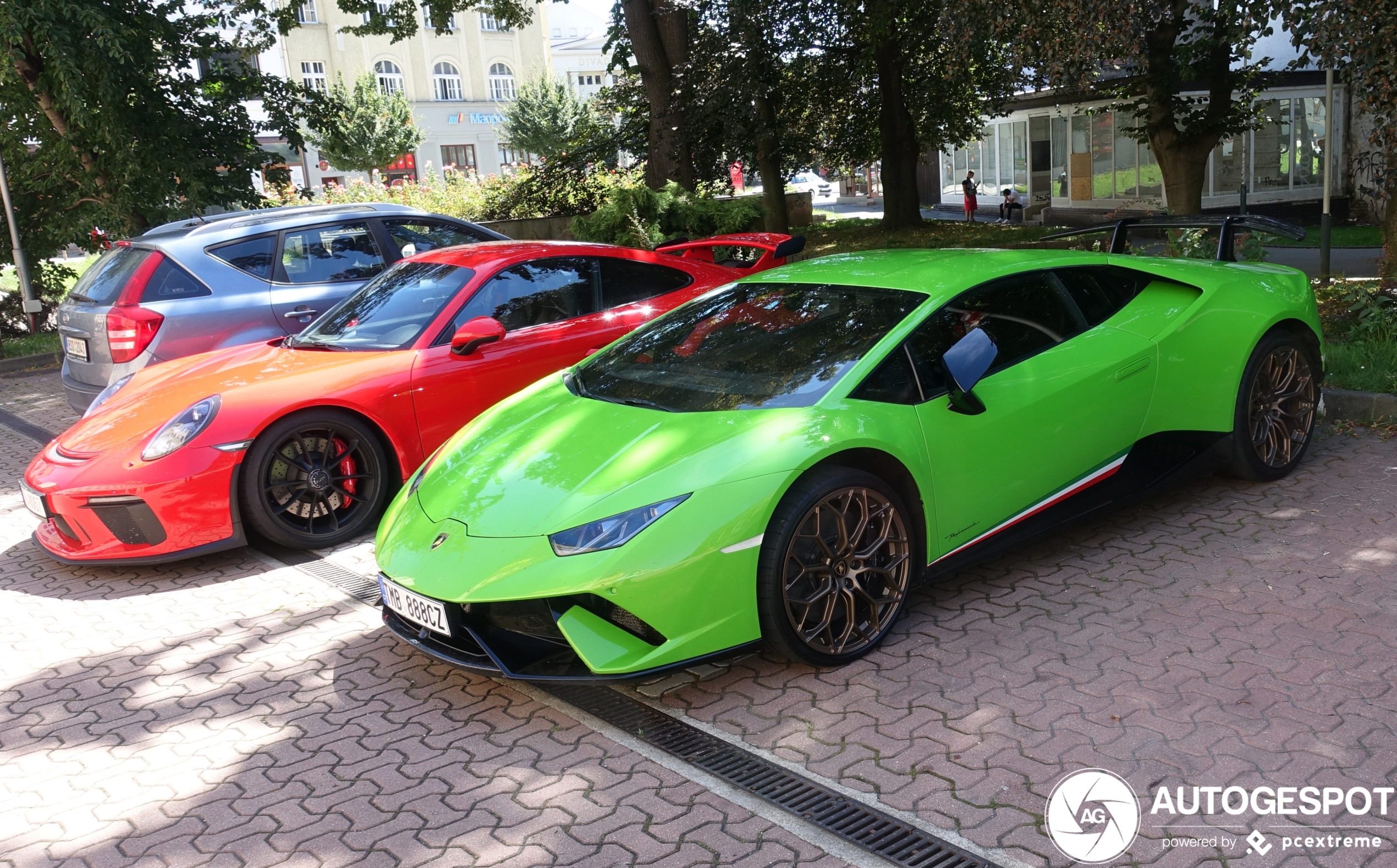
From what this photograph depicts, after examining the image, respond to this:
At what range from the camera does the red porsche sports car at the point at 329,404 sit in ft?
17.6

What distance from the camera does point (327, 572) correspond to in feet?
18.0

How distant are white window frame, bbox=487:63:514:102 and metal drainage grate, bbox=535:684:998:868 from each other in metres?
65.9

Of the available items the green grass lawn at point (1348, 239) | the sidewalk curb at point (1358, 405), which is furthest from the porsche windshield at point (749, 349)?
the green grass lawn at point (1348, 239)

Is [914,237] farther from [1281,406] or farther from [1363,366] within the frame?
[1281,406]

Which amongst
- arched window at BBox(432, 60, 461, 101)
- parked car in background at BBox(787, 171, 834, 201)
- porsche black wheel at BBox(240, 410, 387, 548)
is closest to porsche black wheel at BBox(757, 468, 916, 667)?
porsche black wheel at BBox(240, 410, 387, 548)

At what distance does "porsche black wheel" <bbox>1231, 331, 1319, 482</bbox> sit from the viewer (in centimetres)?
530

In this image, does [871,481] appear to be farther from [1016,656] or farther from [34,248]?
[34,248]

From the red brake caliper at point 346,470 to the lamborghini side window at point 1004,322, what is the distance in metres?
3.19

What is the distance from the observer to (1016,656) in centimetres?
402

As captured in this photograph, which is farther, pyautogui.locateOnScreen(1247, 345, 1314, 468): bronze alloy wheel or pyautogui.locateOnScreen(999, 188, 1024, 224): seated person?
pyautogui.locateOnScreen(999, 188, 1024, 224): seated person

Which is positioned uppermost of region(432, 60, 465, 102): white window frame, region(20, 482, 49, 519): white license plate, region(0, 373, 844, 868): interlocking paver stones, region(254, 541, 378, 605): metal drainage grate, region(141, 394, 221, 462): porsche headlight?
region(432, 60, 465, 102): white window frame

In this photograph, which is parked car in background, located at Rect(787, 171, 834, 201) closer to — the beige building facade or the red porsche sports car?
the beige building facade

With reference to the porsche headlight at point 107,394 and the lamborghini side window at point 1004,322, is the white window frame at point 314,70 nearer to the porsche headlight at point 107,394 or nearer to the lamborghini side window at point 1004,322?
the porsche headlight at point 107,394

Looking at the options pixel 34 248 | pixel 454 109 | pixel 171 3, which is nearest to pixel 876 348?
pixel 171 3
